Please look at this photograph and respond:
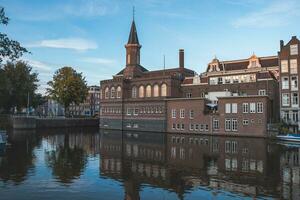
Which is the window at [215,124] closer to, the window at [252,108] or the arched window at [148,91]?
the window at [252,108]

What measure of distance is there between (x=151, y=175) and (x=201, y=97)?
42.2 metres

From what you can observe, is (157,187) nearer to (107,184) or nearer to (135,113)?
(107,184)

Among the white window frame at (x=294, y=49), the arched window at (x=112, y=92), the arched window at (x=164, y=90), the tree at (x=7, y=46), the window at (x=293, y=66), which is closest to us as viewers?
the tree at (x=7, y=46)

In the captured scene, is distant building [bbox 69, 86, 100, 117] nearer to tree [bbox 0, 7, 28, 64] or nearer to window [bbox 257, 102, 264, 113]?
window [bbox 257, 102, 264, 113]

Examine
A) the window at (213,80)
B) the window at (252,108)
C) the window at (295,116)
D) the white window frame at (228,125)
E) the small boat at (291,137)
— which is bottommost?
the small boat at (291,137)

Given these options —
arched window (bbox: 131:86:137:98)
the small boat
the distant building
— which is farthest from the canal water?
the distant building

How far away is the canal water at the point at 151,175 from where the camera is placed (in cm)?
1884

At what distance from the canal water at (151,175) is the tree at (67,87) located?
53231 mm

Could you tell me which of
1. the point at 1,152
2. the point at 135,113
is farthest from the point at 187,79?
the point at 1,152

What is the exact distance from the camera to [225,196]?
18156 mm

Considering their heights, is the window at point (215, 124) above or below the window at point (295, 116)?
below

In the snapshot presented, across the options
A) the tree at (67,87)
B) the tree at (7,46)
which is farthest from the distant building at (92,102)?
the tree at (7,46)

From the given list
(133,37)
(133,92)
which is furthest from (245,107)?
(133,37)

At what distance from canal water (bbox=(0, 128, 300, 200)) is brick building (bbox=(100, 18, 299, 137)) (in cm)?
2056
